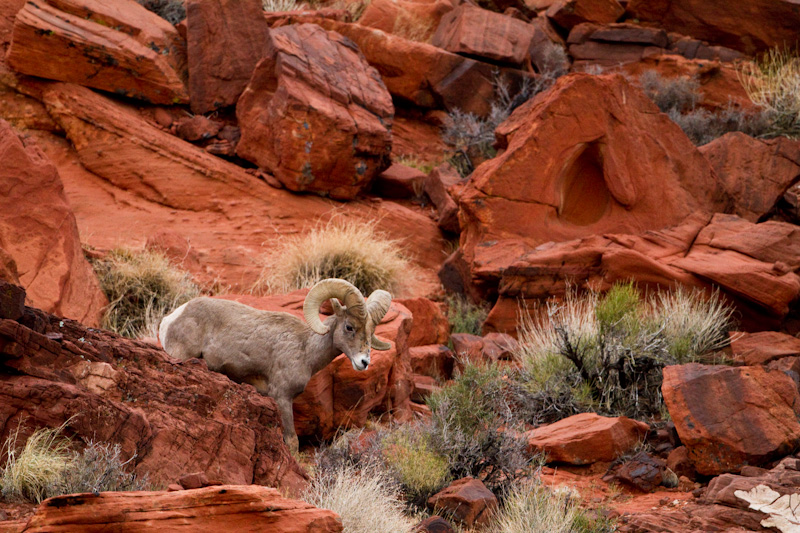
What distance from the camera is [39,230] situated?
9062 millimetres

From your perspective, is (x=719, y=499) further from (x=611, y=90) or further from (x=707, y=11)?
(x=707, y=11)

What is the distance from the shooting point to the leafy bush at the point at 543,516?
19.5ft

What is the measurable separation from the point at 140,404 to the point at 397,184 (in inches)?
461

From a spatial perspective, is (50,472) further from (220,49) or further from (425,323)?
(220,49)

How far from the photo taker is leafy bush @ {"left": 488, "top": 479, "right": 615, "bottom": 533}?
5957 millimetres

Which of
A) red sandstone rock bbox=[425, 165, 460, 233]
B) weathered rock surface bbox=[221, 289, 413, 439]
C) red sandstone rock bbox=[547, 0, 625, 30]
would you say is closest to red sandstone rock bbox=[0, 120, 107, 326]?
weathered rock surface bbox=[221, 289, 413, 439]

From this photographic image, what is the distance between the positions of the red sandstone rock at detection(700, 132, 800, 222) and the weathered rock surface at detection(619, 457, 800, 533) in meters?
8.18

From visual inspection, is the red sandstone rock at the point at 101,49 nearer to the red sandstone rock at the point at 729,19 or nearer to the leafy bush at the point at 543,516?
the leafy bush at the point at 543,516

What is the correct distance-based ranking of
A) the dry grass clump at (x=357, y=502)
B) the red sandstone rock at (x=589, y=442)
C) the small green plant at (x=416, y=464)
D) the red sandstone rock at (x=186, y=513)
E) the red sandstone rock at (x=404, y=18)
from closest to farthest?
the red sandstone rock at (x=186, y=513) < the dry grass clump at (x=357, y=502) < the small green plant at (x=416, y=464) < the red sandstone rock at (x=589, y=442) < the red sandstone rock at (x=404, y=18)

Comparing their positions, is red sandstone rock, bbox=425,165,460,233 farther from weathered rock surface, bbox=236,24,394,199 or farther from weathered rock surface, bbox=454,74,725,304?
weathered rock surface, bbox=454,74,725,304

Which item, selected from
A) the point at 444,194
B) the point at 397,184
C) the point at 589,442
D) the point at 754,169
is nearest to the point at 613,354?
the point at 589,442

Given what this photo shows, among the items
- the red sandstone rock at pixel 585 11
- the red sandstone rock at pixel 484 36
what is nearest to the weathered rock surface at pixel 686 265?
the red sandstone rock at pixel 484 36

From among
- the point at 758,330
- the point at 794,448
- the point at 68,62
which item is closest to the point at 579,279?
the point at 758,330

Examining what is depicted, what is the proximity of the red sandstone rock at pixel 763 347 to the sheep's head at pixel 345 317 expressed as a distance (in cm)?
495
